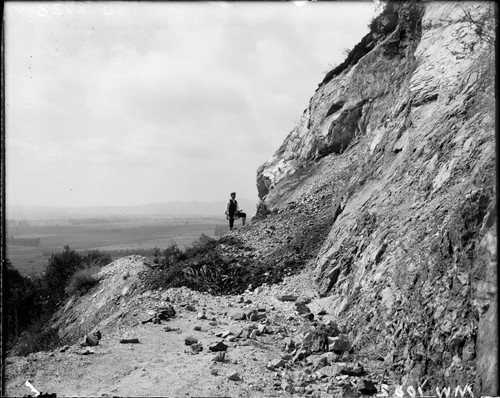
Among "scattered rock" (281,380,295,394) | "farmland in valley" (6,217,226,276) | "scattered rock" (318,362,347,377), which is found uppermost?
"scattered rock" (318,362,347,377)

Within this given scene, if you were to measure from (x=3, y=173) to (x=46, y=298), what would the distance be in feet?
59.6

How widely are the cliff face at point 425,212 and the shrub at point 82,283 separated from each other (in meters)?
9.14

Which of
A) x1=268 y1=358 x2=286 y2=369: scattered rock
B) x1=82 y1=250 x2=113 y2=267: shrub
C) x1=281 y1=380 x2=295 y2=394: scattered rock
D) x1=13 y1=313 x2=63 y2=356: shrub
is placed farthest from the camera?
x1=82 y1=250 x2=113 y2=267: shrub

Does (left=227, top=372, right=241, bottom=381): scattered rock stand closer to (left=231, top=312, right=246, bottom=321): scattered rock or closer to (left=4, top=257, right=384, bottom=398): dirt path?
(left=4, top=257, right=384, bottom=398): dirt path

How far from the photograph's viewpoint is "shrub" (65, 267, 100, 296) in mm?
18078

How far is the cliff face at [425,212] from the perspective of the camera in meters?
4.92

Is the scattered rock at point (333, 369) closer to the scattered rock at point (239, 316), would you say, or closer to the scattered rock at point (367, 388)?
the scattered rock at point (367, 388)

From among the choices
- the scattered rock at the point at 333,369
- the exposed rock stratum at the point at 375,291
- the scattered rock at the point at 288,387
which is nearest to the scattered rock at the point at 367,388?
the exposed rock stratum at the point at 375,291

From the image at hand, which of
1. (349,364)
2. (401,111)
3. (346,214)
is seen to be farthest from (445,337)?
(401,111)

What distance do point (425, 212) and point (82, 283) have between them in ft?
52.0

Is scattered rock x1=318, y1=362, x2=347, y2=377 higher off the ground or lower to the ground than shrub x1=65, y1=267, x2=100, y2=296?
higher

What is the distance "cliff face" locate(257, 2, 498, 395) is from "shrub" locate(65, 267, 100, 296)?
360 inches

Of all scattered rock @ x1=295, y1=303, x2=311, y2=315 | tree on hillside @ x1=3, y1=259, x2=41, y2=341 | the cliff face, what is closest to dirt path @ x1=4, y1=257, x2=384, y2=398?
scattered rock @ x1=295, y1=303, x2=311, y2=315

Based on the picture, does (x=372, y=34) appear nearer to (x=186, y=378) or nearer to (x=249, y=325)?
(x=249, y=325)
